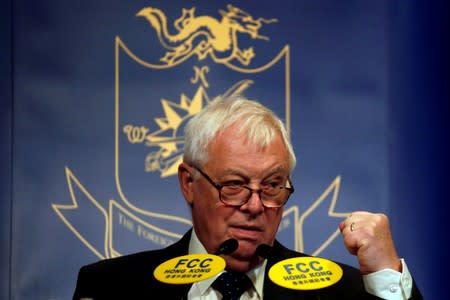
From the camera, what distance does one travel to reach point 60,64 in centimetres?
261

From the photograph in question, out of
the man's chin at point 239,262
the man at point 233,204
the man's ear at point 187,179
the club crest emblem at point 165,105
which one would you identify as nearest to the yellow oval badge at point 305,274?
the man at point 233,204

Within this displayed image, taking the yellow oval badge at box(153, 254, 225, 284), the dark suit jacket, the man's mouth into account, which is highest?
the man's mouth

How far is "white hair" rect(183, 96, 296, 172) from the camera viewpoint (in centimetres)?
180

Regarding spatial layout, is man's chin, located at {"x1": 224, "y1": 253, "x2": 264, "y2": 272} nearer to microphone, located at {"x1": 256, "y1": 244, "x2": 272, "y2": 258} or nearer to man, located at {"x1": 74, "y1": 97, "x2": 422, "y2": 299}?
man, located at {"x1": 74, "y1": 97, "x2": 422, "y2": 299}

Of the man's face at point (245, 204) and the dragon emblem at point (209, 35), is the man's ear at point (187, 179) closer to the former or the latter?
the man's face at point (245, 204)

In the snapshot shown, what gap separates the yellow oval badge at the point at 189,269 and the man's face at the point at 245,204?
229 millimetres

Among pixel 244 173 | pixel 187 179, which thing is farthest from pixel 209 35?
pixel 244 173

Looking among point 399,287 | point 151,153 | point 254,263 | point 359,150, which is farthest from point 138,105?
point 399,287

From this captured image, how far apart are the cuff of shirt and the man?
0.12 metres

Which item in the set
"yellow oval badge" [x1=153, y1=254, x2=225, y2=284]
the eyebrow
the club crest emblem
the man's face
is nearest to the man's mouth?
the man's face

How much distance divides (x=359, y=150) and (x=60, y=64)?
1061 millimetres

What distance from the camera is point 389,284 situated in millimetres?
1520

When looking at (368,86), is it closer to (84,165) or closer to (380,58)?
(380,58)

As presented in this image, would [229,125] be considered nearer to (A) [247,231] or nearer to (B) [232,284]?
(A) [247,231]
